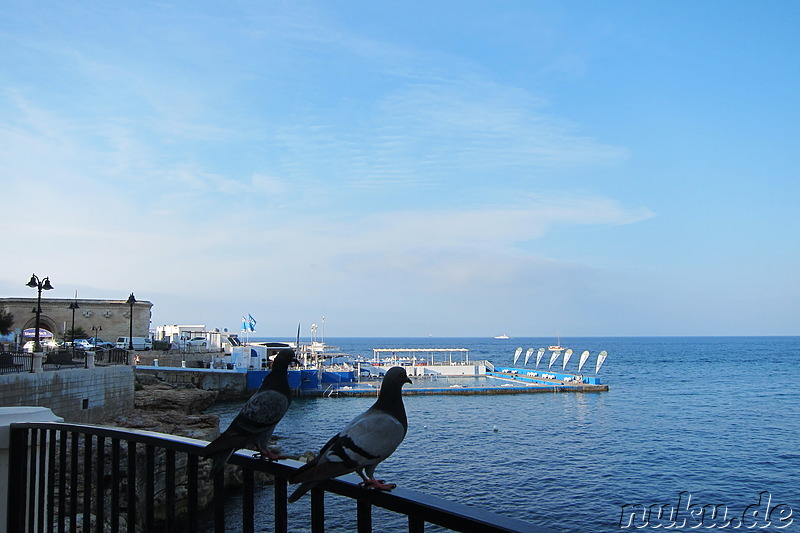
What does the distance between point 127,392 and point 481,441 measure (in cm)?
1639

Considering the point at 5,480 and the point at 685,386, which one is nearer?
the point at 5,480

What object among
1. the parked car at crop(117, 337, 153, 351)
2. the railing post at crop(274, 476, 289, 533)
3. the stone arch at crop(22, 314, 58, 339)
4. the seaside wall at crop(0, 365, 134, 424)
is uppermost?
the stone arch at crop(22, 314, 58, 339)

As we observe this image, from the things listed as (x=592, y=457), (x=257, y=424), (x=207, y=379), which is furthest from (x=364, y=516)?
(x=207, y=379)

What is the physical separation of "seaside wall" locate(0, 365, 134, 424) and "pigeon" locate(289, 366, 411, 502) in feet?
61.4

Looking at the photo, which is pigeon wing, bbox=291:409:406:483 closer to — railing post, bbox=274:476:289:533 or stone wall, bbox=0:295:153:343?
railing post, bbox=274:476:289:533

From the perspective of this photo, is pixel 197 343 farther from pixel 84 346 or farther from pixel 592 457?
pixel 592 457

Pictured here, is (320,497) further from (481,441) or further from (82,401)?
(481,441)

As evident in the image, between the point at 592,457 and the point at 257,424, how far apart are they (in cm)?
2730

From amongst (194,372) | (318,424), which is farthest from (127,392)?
(194,372)

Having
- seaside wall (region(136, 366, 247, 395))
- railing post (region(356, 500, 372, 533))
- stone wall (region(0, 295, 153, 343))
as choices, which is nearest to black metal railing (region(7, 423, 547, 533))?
railing post (region(356, 500, 372, 533))

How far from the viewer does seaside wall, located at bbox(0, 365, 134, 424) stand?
60.0 ft

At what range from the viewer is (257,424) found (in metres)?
3.06

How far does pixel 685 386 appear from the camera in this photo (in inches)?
2485

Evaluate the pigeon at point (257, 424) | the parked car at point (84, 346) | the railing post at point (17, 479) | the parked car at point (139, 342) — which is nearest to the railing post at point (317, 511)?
the pigeon at point (257, 424)
